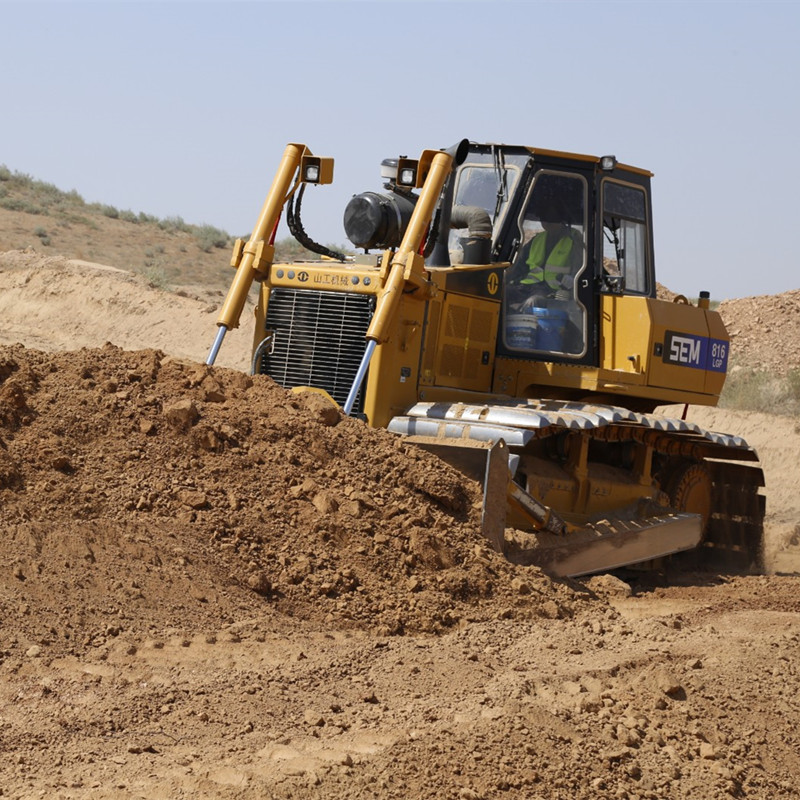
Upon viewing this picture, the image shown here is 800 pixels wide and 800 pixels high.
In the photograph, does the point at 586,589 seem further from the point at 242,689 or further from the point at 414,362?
the point at 242,689

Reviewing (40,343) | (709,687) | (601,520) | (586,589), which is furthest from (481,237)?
(40,343)

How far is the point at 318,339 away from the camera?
29.4 feet

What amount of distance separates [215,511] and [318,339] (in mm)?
2432

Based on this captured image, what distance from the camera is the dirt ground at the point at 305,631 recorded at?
443cm

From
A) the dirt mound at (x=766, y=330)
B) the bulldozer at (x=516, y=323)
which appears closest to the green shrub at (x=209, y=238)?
the dirt mound at (x=766, y=330)

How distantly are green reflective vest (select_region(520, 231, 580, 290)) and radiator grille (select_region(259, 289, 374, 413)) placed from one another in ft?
4.84

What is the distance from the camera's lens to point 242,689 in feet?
16.8

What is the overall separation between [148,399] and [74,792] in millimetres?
3786

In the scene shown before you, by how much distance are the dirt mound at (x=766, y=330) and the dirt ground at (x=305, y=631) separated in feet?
55.7

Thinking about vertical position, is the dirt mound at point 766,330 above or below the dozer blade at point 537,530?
above

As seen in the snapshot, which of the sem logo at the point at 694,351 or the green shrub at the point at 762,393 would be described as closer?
the sem logo at the point at 694,351

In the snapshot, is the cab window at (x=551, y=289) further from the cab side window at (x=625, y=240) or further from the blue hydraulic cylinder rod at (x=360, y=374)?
the blue hydraulic cylinder rod at (x=360, y=374)

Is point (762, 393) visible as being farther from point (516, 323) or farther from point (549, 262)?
point (516, 323)

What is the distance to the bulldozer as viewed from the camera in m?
8.55
